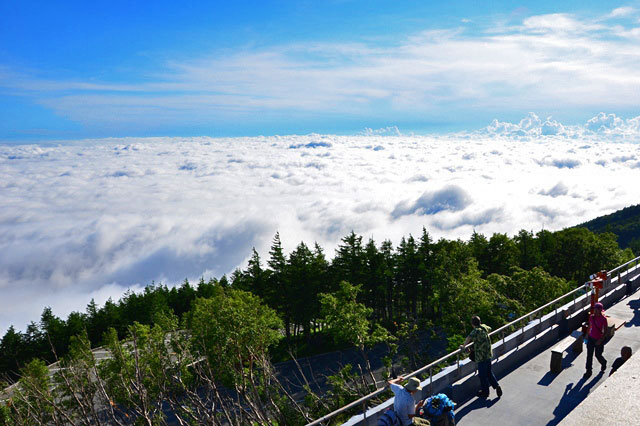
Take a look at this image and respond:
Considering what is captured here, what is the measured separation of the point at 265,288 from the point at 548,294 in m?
40.5

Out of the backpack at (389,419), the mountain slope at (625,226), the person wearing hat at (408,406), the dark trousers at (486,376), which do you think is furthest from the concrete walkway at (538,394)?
the mountain slope at (625,226)

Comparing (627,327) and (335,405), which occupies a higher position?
(627,327)

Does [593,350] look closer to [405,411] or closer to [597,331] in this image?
[597,331]

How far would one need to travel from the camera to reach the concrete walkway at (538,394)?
10.0 meters

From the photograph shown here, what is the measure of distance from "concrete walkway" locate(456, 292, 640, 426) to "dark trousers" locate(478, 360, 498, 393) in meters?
0.46

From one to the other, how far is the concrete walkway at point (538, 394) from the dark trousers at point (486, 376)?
46 cm

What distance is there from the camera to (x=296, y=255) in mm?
63438

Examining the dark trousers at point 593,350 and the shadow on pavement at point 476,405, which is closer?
the shadow on pavement at point 476,405

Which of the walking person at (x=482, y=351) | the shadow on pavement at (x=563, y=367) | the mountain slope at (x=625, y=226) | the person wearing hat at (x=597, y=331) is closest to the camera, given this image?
the walking person at (x=482, y=351)

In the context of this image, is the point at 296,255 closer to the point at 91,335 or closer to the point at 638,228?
the point at 91,335

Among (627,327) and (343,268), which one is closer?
(627,327)

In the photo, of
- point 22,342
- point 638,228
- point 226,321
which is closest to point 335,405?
point 226,321

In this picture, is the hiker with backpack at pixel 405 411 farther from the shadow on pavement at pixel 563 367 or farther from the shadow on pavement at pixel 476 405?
the shadow on pavement at pixel 563 367

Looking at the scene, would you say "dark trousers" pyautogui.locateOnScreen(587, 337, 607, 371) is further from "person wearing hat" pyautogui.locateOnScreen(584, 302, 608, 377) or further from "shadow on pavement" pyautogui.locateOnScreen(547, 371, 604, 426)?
"shadow on pavement" pyautogui.locateOnScreen(547, 371, 604, 426)
